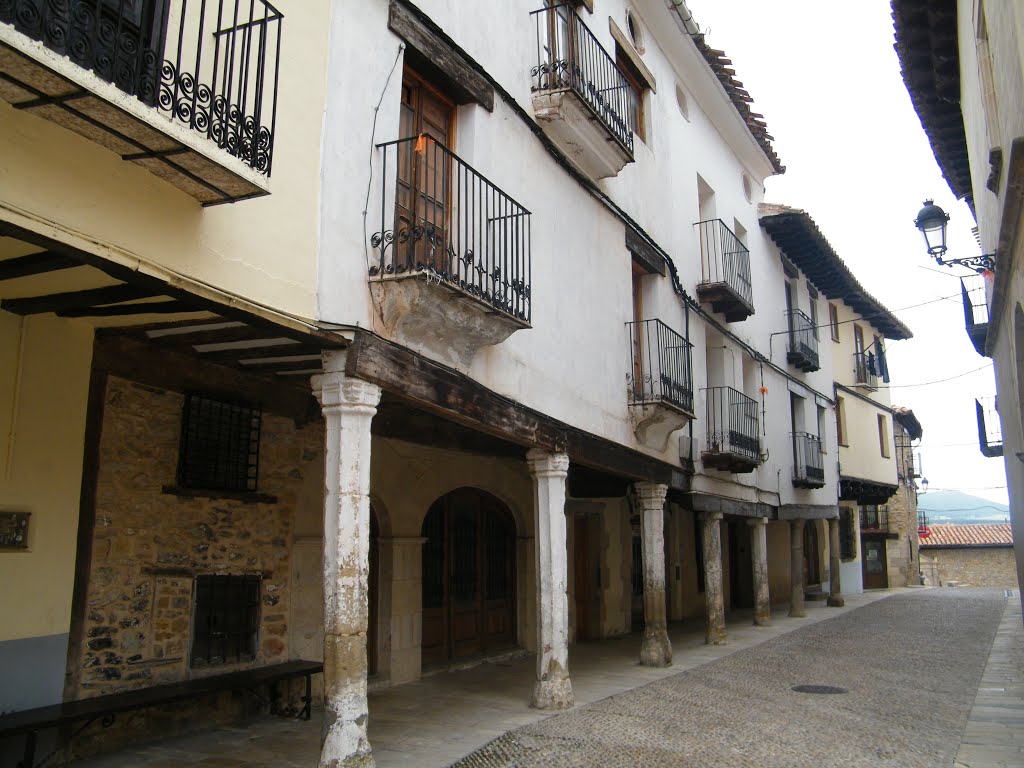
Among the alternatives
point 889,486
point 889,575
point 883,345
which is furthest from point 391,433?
point 889,575

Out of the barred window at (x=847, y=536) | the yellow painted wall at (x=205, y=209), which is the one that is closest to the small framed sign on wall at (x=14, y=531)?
the yellow painted wall at (x=205, y=209)

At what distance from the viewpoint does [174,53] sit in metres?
4.38

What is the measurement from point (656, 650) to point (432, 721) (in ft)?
14.2

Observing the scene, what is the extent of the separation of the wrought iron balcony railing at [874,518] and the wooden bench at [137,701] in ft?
86.4

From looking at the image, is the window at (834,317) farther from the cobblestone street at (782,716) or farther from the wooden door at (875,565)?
the cobblestone street at (782,716)

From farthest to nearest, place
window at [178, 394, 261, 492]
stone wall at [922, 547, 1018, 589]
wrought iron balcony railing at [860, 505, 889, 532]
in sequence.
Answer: stone wall at [922, 547, 1018, 589] < wrought iron balcony railing at [860, 505, 889, 532] < window at [178, 394, 261, 492]

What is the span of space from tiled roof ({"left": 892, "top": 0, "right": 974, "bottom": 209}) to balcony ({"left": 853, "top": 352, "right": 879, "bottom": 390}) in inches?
503

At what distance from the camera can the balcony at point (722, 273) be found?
1356cm

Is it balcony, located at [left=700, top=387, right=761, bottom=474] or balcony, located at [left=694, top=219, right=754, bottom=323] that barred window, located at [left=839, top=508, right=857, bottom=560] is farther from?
balcony, located at [left=694, top=219, right=754, bottom=323]

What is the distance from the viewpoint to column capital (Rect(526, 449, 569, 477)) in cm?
813

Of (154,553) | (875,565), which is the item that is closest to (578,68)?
(154,553)

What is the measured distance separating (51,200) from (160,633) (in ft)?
12.6

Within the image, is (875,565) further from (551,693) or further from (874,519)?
(551,693)

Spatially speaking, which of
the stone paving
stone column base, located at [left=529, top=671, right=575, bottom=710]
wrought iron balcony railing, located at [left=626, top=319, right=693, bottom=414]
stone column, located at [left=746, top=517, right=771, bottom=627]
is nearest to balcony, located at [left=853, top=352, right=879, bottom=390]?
stone column, located at [left=746, top=517, right=771, bottom=627]
